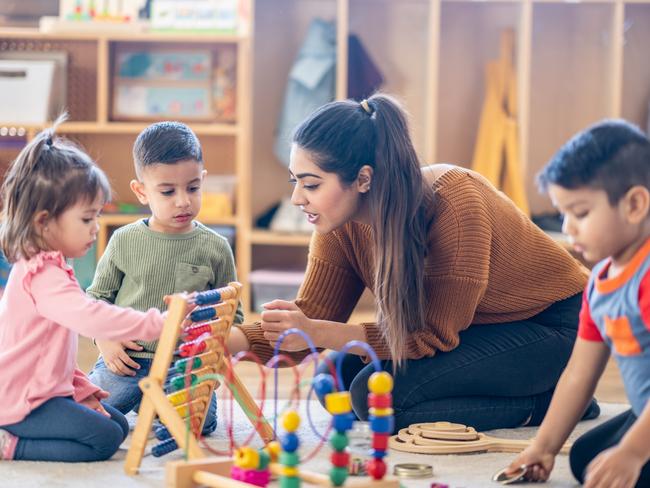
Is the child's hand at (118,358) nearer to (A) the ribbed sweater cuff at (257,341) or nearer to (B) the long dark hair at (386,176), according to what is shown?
(A) the ribbed sweater cuff at (257,341)

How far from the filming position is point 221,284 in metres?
2.17

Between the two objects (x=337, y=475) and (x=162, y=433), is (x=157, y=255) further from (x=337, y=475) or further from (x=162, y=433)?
(x=337, y=475)

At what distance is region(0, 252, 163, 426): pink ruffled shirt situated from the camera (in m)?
1.72

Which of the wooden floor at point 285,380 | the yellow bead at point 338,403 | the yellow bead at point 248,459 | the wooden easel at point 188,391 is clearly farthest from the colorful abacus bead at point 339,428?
the wooden floor at point 285,380

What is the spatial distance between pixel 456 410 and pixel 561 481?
1.36 feet

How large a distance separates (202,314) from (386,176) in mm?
453

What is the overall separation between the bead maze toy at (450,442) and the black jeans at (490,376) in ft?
0.31

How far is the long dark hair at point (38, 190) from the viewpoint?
1.77 m

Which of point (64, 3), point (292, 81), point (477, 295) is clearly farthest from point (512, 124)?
point (477, 295)

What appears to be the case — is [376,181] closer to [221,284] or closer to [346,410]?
[221,284]

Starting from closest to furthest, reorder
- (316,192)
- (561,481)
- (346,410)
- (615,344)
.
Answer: (346,410), (615,344), (561,481), (316,192)

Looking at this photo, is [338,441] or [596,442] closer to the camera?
[338,441]

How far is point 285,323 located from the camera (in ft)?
6.21

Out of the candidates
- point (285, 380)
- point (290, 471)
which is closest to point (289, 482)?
point (290, 471)
